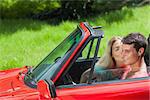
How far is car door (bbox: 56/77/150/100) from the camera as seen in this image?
140 inches

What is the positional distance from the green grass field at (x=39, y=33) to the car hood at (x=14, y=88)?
2.97m

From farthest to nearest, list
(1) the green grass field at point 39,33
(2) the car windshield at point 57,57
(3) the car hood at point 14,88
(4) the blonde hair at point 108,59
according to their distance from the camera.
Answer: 1. (1) the green grass field at point 39,33
2. (4) the blonde hair at point 108,59
3. (2) the car windshield at point 57,57
4. (3) the car hood at point 14,88

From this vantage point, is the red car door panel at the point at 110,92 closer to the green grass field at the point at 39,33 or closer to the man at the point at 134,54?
the man at the point at 134,54

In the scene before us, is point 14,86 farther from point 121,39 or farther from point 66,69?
point 121,39

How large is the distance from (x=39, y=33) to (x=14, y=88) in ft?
26.1

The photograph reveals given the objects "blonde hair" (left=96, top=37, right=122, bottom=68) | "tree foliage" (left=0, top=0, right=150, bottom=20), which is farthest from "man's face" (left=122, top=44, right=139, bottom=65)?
"tree foliage" (left=0, top=0, right=150, bottom=20)

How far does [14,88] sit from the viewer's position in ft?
12.7

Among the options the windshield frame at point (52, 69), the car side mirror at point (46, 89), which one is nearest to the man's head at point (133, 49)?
the windshield frame at point (52, 69)

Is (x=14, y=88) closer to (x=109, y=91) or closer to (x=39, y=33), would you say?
(x=109, y=91)

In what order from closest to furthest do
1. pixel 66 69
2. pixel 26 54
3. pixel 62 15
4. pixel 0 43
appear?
pixel 66 69 < pixel 26 54 < pixel 0 43 < pixel 62 15

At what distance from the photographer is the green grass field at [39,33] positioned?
835 cm

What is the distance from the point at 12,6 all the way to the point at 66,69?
10842mm

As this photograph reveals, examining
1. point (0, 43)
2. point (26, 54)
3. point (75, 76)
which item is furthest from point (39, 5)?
point (75, 76)

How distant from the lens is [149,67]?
13.4 ft
